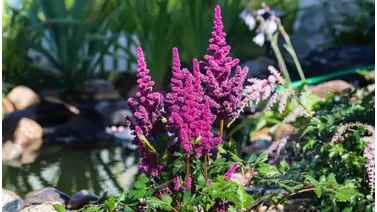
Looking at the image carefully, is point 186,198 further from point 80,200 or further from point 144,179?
point 80,200

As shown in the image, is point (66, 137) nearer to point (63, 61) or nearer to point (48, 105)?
point (48, 105)

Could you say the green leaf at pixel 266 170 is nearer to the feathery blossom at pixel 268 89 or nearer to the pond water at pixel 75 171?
the feathery blossom at pixel 268 89

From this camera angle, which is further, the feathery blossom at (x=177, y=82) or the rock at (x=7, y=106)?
the rock at (x=7, y=106)

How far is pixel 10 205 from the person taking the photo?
10.5ft

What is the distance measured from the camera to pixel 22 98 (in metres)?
7.13

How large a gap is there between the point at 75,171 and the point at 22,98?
2.10 m

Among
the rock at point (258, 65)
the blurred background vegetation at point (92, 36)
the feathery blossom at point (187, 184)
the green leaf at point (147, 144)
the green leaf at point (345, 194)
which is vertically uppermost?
the blurred background vegetation at point (92, 36)

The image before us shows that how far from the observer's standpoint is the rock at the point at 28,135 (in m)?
6.15

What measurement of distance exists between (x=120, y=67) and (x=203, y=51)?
2402mm

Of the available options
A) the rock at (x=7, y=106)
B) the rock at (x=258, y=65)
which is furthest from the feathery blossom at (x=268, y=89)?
the rock at (x=7, y=106)

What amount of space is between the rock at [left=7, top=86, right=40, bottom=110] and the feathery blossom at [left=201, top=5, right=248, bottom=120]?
5096mm

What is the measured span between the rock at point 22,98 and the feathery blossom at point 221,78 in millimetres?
5096

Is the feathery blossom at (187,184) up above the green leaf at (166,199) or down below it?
above

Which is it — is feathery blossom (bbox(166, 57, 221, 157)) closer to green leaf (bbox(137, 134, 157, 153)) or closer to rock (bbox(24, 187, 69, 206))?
green leaf (bbox(137, 134, 157, 153))
